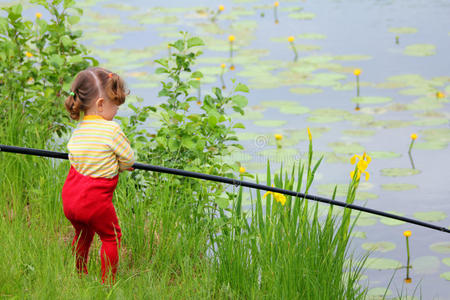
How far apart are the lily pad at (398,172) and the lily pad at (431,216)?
49 cm

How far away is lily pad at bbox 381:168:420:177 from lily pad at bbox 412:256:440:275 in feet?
2.97

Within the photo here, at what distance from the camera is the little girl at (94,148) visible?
2.37 metres

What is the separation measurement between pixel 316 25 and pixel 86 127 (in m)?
5.34

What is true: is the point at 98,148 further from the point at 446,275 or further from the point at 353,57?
the point at 353,57

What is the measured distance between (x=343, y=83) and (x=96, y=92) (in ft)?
12.4

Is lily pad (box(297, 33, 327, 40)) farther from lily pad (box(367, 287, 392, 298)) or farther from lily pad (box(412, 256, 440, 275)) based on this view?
lily pad (box(367, 287, 392, 298))

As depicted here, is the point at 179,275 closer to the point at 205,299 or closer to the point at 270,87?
the point at 205,299

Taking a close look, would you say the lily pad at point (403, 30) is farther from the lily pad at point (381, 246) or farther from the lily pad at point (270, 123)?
the lily pad at point (381, 246)

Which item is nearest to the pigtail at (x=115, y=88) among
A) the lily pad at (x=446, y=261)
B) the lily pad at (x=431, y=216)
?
the lily pad at (x=446, y=261)

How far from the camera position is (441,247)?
12.0 feet

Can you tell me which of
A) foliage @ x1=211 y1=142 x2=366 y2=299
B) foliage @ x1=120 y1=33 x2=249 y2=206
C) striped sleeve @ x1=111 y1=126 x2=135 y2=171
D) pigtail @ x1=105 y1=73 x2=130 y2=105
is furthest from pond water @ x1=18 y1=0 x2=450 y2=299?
pigtail @ x1=105 y1=73 x2=130 y2=105

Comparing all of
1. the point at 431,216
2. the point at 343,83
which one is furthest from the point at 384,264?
the point at 343,83

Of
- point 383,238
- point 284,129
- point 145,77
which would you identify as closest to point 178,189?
point 383,238

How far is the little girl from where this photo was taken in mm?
2367
